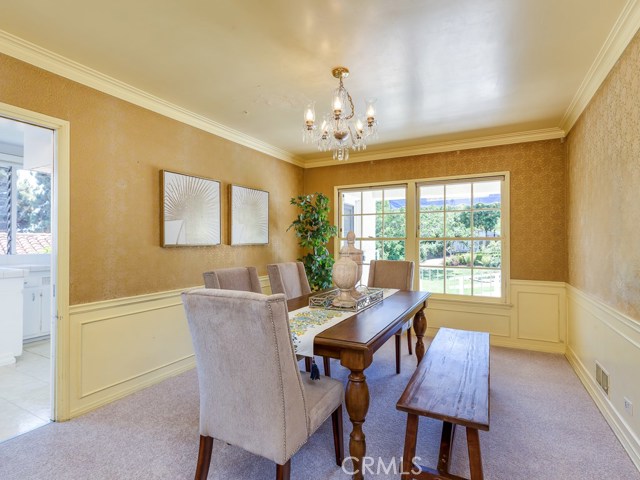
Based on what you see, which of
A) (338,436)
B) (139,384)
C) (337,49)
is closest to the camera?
(338,436)

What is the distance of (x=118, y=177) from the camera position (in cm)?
267

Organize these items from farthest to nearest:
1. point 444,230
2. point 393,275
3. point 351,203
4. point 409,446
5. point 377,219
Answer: point 351,203, point 377,219, point 444,230, point 393,275, point 409,446

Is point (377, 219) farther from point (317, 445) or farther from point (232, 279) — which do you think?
point (317, 445)

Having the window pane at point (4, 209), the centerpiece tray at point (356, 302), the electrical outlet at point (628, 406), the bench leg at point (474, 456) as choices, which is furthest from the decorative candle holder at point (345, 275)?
the window pane at point (4, 209)

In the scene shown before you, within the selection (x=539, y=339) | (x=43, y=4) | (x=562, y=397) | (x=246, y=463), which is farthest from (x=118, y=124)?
(x=539, y=339)

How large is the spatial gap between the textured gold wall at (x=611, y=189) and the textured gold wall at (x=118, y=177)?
11.0 feet

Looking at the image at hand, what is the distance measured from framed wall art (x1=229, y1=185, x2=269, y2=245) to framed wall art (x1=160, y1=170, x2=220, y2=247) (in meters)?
0.25

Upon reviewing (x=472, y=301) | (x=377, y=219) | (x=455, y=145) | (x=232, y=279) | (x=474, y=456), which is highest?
(x=455, y=145)

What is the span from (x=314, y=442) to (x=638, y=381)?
188 centimetres

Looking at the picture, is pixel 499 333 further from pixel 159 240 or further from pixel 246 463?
pixel 159 240

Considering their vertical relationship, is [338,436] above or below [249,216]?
below

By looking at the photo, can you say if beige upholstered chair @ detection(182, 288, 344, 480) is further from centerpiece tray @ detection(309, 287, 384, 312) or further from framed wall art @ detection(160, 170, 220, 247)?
framed wall art @ detection(160, 170, 220, 247)

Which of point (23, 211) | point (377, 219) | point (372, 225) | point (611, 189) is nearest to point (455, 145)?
point (377, 219)

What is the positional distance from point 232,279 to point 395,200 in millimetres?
2714
